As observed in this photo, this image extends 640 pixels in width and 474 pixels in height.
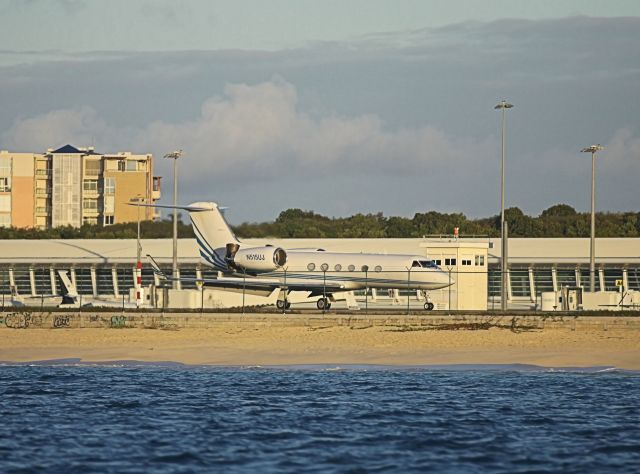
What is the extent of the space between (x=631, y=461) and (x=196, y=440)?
864 centimetres

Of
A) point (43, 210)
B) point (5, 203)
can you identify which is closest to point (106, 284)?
point (5, 203)

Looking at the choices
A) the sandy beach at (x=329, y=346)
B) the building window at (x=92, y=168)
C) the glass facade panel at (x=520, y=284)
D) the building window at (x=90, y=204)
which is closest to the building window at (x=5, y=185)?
the building window at (x=90, y=204)

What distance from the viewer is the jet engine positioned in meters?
56.2

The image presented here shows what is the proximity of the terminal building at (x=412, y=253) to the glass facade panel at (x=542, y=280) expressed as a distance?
0.18 ft

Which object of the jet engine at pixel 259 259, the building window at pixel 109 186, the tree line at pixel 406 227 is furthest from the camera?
the building window at pixel 109 186

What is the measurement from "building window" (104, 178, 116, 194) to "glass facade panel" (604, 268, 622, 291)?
87.2 metres

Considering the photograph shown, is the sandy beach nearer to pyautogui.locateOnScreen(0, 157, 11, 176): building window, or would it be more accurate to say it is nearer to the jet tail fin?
the jet tail fin

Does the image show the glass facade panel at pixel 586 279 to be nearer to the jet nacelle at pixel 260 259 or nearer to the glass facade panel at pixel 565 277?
the glass facade panel at pixel 565 277

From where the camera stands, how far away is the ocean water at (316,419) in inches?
856

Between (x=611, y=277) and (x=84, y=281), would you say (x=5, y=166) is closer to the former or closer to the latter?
(x=84, y=281)

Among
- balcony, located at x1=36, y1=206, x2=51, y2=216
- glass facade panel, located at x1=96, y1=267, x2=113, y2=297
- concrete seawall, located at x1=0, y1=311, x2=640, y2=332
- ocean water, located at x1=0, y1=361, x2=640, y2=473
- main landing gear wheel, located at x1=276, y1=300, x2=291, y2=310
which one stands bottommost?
ocean water, located at x1=0, y1=361, x2=640, y2=473

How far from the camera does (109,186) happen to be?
139 metres

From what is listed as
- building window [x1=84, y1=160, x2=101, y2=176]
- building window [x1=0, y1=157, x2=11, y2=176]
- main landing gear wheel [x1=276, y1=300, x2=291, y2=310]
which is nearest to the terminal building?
main landing gear wheel [x1=276, y1=300, x2=291, y2=310]

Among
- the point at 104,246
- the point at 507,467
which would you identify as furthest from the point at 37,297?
the point at 507,467
